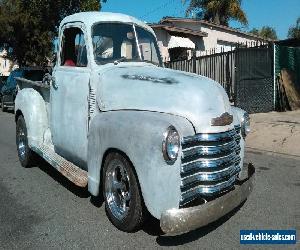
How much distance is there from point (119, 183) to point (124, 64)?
5.41ft

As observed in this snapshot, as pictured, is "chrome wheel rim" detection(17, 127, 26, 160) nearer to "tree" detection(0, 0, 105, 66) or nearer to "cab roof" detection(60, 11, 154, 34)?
"cab roof" detection(60, 11, 154, 34)

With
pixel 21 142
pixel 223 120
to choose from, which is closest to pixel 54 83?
pixel 21 142

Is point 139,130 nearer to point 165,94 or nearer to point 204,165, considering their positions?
point 165,94

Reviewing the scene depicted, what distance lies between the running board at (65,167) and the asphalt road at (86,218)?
1.25ft

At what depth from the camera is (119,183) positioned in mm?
4699

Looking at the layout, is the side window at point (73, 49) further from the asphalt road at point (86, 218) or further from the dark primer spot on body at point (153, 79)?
the asphalt road at point (86, 218)

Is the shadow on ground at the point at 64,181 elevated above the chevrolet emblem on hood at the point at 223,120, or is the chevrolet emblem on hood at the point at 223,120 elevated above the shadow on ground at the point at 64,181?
the chevrolet emblem on hood at the point at 223,120

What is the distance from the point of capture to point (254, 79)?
1488 centimetres

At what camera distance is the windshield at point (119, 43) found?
225 inches

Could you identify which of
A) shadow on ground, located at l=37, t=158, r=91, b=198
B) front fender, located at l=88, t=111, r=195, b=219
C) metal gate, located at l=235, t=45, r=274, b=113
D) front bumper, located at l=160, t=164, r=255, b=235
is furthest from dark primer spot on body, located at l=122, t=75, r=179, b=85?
metal gate, located at l=235, t=45, r=274, b=113

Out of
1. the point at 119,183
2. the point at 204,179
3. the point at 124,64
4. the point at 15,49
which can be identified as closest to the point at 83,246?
the point at 119,183

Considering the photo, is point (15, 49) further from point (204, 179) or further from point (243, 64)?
point (204, 179)

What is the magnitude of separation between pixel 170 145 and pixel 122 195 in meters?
1.02

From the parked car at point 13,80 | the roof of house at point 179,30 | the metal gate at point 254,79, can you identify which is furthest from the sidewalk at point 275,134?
the roof of house at point 179,30
